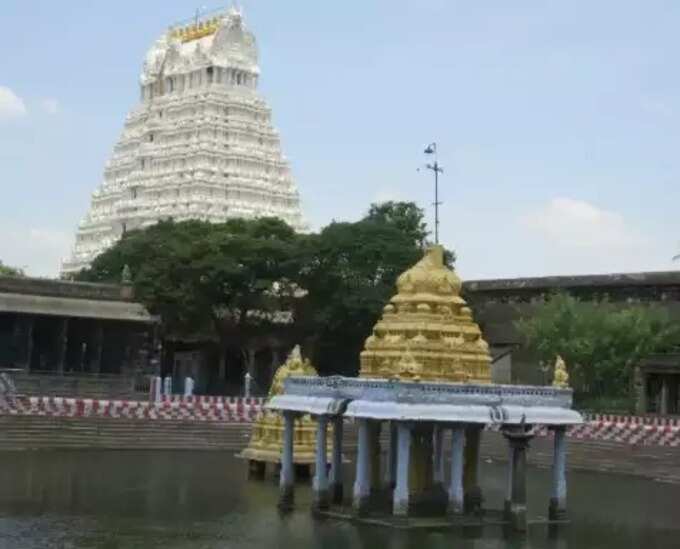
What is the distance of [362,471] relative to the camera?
20.8 m

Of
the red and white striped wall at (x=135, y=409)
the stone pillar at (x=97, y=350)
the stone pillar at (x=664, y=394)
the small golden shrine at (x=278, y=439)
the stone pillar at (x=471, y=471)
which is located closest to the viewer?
the stone pillar at (x=471, y=471)

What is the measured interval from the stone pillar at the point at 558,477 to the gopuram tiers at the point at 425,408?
17mm

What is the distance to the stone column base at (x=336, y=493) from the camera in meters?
22.8

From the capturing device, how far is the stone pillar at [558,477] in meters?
21.8

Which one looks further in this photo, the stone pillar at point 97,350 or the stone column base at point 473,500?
the stone pillar at point 97,350

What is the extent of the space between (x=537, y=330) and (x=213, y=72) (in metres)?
33.1

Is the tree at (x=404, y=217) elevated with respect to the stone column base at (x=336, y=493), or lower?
elevated

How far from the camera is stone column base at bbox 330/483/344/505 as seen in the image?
899 inches

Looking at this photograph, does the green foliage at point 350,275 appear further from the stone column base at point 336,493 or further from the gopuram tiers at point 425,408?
the gopuram tiers at point 425,408

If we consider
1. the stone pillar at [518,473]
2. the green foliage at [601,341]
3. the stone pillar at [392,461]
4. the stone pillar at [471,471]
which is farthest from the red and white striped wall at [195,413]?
the stone pillar at [518,473]

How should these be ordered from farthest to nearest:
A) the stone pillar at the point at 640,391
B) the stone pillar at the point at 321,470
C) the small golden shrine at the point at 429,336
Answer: the stone pillar at the point at 640,391 < the stone pillar at the point at 321,470 < the small golden shrine at the point at 429,336

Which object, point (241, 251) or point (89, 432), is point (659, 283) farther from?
point (89, 432)

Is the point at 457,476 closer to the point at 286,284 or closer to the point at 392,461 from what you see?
the point at 392,461

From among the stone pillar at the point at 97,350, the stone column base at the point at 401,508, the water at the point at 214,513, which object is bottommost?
the water at the point at 214,513
